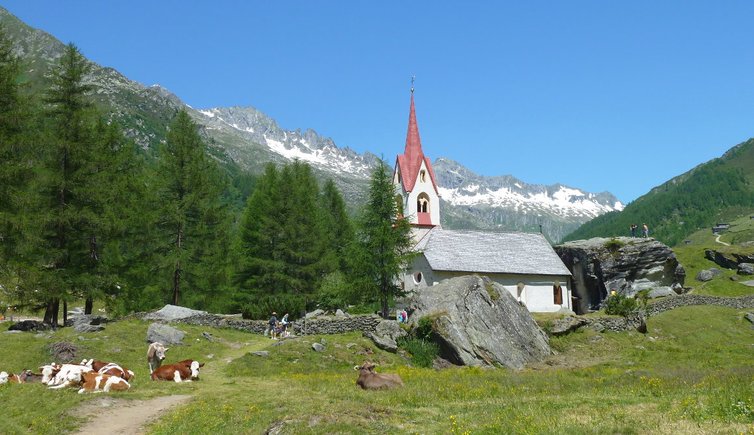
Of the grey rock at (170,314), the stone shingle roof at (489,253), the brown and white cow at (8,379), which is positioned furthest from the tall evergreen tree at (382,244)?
the brown and white cow at (8,379)

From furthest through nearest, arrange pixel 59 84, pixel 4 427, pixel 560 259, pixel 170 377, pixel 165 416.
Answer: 1. pixel 560 259
2. pixel 59 84
3. pixel 170 377
4. pixel 165 416
5. pixel 4 427

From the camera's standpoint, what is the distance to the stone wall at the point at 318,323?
35031 mm

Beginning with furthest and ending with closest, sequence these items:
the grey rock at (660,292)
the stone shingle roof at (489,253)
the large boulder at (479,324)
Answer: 1. the grey rock at (660,292)
2. the stone shingle roof at (489,253)
3. the large boulder at (479,324)

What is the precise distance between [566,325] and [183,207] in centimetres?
2970

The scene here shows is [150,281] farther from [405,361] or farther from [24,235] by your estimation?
[405,361]

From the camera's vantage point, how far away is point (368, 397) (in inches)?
640

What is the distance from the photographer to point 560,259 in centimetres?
5600

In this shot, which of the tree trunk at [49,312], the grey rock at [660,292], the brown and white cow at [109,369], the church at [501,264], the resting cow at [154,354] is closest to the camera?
the brown and white cow at [109,369]

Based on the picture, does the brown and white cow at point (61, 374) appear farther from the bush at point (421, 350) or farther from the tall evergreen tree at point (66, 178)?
the bush at point (421, 350)

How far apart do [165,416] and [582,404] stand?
10637 millimetres

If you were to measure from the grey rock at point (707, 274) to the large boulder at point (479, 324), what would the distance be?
35001mm

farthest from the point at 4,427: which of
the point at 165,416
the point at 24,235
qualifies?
the point at 24,235

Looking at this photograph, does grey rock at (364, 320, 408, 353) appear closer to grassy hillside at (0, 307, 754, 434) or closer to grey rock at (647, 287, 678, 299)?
grassy hillside at (0, 307, 754, 434)

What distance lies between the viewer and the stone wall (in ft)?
115
